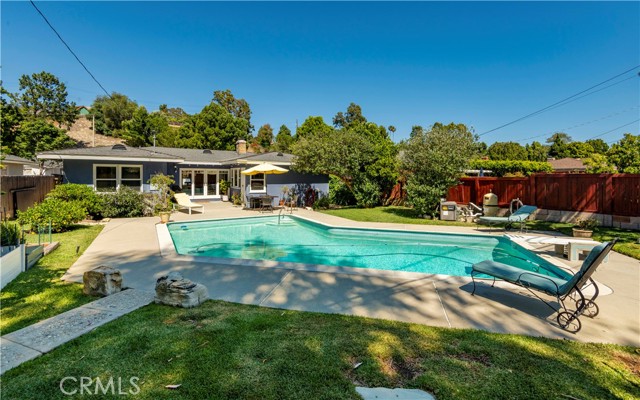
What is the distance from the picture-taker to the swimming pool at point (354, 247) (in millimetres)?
8312

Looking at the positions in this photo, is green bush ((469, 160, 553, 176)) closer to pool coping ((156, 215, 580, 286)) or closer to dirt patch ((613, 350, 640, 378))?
pool coping ((156, 215, 580, 286))

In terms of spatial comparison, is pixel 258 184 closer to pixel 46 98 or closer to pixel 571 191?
pixel 571 191

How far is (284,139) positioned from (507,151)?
3485 cm

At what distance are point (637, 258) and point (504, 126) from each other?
30.9m

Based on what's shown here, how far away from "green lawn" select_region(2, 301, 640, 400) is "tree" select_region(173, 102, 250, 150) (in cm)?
3803

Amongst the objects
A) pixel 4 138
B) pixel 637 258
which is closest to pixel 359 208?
pixel 637 258

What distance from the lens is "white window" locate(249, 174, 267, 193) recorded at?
1975cm

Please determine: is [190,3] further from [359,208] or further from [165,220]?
[359,208]

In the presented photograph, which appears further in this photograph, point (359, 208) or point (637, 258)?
point (359, 208)

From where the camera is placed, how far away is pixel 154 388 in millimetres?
2646

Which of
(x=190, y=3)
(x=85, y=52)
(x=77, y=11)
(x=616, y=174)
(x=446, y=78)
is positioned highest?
(x=446, y=78)

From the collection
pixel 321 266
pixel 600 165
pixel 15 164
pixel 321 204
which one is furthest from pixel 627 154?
pixel 15 164

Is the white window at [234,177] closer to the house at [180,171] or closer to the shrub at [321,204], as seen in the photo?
the house at [180,171]

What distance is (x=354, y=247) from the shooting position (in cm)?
1042
